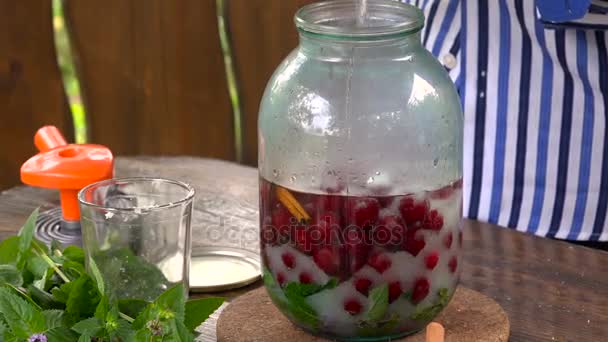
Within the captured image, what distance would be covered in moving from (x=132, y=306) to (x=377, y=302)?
0.24 meters

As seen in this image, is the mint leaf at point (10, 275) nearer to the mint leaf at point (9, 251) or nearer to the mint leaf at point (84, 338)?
the mint leaf at point (9, 251)

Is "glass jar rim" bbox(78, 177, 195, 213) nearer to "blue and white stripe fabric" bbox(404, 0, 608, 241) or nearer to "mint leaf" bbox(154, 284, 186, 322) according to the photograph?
"mint leaf" bbox(154, 284, 186, 322)

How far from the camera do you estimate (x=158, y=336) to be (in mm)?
944

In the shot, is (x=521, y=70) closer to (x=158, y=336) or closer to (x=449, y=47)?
(x=449, y=47)

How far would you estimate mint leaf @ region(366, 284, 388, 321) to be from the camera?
1006 millimetres

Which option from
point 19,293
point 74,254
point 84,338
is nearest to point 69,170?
point 74,254

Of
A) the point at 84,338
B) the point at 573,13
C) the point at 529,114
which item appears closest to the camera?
the point at 84,338

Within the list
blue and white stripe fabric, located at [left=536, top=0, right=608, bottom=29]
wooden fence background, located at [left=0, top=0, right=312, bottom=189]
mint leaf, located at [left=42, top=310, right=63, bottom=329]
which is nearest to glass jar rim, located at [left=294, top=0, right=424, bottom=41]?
mint leaf, located at [left=42, top=310, right=63, bottom=329]

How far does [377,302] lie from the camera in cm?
101

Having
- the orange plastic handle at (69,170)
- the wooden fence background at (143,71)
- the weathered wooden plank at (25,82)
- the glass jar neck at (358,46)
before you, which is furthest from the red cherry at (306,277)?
the weathered wooden plank at (25,82)

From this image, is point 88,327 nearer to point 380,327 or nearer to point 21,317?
point 21,317

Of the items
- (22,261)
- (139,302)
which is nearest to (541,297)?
(139,302)

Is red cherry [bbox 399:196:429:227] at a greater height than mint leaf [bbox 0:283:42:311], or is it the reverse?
red cherry [bbox 399:196:429:227]

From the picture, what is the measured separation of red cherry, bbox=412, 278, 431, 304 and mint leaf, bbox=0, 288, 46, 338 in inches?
13.8
